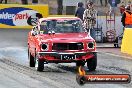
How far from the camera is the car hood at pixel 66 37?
15039 millimetres

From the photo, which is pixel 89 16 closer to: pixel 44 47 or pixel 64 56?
pixel 44 47

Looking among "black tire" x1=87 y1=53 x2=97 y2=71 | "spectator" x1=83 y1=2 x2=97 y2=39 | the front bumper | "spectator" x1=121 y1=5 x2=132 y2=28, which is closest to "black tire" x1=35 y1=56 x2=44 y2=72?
the front bumper

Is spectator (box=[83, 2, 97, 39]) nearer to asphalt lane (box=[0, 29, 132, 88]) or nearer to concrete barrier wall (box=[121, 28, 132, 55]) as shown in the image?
asphalt lane (box=[0, 29, 132, 88])

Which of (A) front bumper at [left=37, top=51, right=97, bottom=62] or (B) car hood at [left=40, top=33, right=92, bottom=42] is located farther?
(B) car hood at [left=40, top=33, right=92, bottom=42]

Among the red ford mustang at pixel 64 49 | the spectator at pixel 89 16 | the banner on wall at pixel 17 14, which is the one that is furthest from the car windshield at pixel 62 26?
the banner on wall at pixel 17 14

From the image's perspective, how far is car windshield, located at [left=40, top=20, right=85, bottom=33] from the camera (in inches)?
635

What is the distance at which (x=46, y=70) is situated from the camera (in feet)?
50.2

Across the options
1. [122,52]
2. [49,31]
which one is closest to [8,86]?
[49,31]

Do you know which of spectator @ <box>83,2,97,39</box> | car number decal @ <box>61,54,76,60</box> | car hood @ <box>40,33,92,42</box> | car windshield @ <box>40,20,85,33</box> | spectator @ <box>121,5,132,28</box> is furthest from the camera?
spectator @ <box>121,5,132,28</box>

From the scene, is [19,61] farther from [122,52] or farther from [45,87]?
[45,87]

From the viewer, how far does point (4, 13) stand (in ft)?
112

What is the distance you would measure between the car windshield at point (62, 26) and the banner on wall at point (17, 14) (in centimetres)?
1708

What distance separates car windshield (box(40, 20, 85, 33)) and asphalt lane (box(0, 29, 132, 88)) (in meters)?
1.11

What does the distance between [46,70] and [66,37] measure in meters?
1.09
